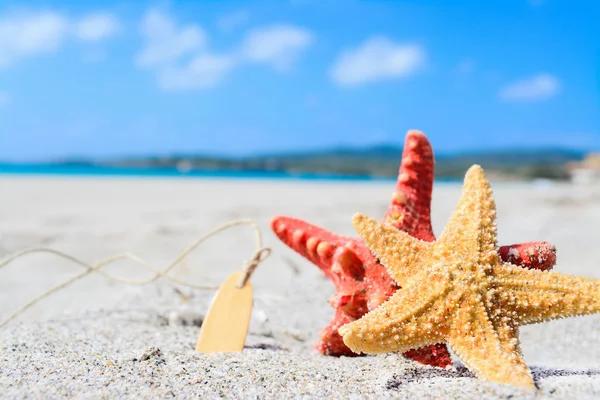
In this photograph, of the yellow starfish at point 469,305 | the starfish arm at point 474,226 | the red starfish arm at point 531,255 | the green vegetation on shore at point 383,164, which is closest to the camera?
the yellow starfish at point 469,305

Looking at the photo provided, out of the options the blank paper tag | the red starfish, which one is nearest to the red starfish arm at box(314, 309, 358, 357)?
the red starfish

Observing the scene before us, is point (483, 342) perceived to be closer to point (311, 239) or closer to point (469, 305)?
point (469, 305)

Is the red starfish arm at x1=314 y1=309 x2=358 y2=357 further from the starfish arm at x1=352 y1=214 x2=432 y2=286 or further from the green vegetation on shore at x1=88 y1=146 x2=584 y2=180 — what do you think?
the green vegetation on shore at x1=88 y1=146 x2=584 y2=180

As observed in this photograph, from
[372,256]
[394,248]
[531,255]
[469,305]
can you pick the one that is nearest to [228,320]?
[372,256]

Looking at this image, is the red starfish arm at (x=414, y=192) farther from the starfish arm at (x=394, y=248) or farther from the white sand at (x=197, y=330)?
the white sand at (x=197, y=330)

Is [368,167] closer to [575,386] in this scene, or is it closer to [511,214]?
[511,214]

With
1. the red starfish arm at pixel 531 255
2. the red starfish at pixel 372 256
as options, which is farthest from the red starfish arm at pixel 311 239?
the red starfish arm at pixel 531 255

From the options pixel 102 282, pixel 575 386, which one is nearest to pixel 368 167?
pixel 102 282
